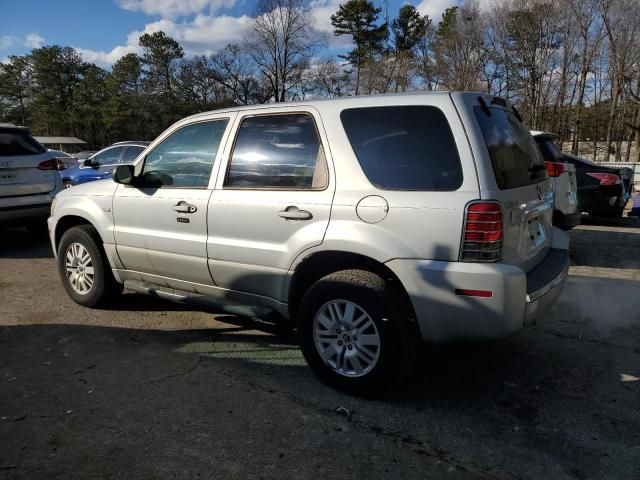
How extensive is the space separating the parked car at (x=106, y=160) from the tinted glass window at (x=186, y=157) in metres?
7.80

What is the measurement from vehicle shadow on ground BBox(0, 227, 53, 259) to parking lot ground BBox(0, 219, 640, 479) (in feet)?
9.95

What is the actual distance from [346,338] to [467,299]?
2.70 feet

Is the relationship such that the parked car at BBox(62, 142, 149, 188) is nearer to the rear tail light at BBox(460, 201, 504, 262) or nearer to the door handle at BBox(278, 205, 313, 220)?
the door handle at BBox(278, 205, 313, 220)

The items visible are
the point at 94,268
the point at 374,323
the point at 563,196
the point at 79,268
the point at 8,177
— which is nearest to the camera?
the point at 374,323

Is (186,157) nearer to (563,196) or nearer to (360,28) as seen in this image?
(563,196)

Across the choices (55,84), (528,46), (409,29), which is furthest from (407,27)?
(55,84)

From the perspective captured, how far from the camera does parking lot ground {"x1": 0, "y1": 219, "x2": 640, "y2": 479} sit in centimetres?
248

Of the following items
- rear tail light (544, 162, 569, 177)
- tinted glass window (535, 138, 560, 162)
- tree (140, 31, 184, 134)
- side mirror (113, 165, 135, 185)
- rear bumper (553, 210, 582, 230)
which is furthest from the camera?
tree (140, 31, 184, 134)

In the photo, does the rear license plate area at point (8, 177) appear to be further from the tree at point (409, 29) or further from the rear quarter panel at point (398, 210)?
the tree at point (409, 29)

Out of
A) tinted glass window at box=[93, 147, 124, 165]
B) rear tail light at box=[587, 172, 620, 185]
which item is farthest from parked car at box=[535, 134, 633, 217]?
tinted glass window at box=[93, 147, 124, 165]

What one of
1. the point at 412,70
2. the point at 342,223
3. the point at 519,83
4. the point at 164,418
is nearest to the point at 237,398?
the point at 164,418

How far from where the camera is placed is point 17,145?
7227 millimetres

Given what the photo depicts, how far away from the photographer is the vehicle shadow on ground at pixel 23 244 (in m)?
7.27

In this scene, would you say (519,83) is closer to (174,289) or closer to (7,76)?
(174,289)
